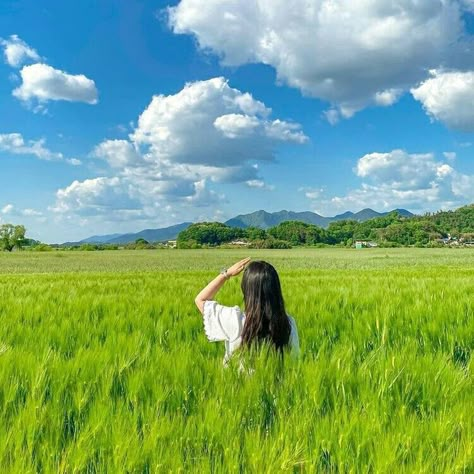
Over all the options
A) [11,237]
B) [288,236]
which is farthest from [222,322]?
[288,236]

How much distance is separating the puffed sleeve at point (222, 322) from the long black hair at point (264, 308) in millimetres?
189

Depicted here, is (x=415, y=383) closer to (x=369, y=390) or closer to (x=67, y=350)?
(x=369, y=390)

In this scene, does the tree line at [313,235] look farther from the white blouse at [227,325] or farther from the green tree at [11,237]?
the white blouse at [227,325]

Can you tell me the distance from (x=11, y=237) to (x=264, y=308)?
358 ft

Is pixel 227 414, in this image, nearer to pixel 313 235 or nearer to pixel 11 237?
pixel 11 237

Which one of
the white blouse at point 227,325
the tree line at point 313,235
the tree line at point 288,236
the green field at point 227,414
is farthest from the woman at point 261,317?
the tree line at point 313,235

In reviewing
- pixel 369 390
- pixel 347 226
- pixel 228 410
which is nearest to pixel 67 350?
pixel 228 410

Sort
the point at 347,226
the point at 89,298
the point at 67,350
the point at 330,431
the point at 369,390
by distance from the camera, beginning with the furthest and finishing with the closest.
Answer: the point at 347,226
the point at 89,298
the point at 67,350
the point at 369,390
the point at 330,431

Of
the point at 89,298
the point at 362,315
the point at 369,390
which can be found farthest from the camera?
the point at 89,298

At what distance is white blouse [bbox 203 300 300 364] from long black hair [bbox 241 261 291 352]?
0.54 feet

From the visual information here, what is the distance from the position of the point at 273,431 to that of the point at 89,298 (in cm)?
536

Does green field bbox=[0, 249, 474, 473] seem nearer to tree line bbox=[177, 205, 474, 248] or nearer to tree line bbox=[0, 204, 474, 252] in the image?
tree line bbox=[0, 204, 474, 252]

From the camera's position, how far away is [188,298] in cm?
708

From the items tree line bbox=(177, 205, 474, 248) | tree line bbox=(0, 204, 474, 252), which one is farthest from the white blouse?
tree line bbox=(177, 205, 474, 248)
